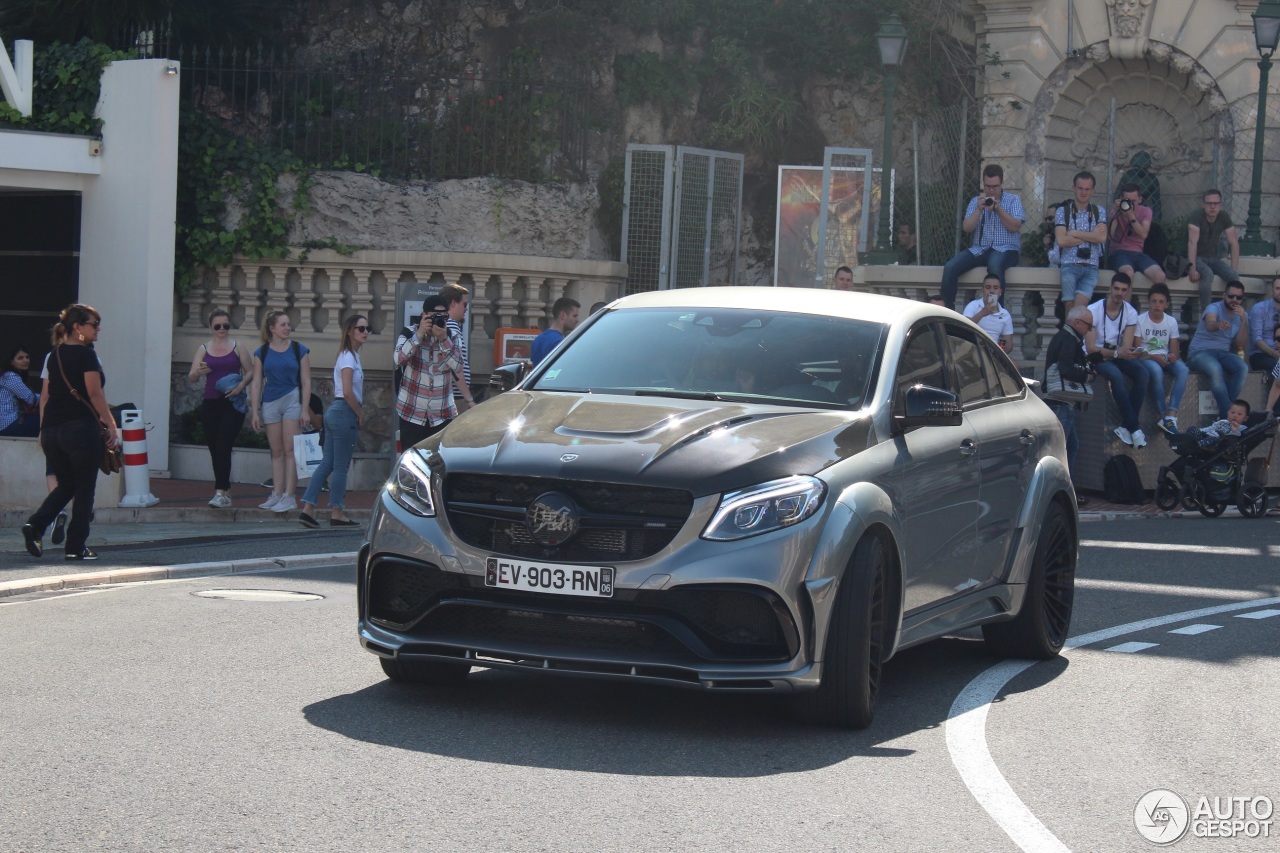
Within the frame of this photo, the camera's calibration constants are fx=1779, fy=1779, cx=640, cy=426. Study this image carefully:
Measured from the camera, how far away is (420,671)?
756 centimetres

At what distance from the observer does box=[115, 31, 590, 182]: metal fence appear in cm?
2108

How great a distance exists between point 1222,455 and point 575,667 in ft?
41.5

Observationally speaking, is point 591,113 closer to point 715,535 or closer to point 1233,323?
point 1233,323

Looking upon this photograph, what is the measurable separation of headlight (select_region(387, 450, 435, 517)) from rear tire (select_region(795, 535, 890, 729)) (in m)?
1.64

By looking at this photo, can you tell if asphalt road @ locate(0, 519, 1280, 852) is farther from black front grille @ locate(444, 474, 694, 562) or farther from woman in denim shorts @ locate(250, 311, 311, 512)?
woman in denim shorts @ locate(250, 311, 311, 512)

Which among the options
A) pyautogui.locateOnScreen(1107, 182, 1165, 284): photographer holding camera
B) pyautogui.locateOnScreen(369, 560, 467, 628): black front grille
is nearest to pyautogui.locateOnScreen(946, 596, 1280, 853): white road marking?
pyautogui.locateOnScreen(369, 560, 467, 628): black front grille

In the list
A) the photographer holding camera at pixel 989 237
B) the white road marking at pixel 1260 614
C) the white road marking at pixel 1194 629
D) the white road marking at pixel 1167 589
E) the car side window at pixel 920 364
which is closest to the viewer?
the car side window at pixel 920 364

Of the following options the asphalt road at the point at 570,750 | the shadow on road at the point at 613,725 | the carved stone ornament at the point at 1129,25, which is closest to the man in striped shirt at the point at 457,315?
the asphalt road at the point at 570,750

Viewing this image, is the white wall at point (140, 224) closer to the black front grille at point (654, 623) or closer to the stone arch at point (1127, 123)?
the stone arch at point (1127, 123)

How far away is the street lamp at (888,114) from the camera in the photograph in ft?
68.8

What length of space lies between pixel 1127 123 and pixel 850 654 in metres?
21.7

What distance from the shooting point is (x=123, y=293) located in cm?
1948

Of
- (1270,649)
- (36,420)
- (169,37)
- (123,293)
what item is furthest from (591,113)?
(1270,649)

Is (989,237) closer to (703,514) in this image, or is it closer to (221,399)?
(221,399)
